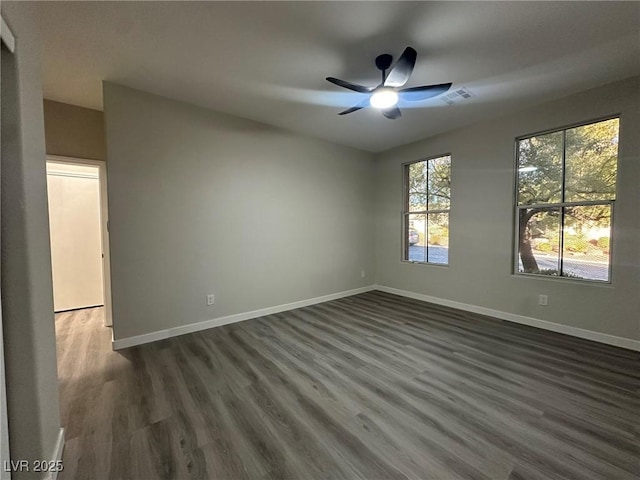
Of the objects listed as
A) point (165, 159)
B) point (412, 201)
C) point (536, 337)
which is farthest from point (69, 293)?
point (536, 337)

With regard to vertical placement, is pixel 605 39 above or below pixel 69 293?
above

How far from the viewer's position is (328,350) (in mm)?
2648

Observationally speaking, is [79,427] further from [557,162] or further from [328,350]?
[557,162]

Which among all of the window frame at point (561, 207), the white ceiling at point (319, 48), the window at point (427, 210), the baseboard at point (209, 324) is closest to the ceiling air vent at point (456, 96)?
the white ceiling at point (319, 48)

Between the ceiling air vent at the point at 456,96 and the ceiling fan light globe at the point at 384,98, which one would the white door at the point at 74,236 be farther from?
the ceiling air vent at the point at 456,96

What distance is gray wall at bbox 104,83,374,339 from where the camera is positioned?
274cm

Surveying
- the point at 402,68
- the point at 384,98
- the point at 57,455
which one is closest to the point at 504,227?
the point at 384,98

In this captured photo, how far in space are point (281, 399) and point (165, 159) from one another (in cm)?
274

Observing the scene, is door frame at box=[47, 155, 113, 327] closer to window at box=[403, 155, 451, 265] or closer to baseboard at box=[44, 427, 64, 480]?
baseboard at box=[44, 427, 64, 480]

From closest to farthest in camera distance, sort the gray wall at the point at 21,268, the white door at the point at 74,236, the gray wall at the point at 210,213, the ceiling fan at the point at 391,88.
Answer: the gray wall at the point at 21,268
the ceiling fan at the point at 391,88
the gray wall at the point at 210,213
the white door at the point at 74,236

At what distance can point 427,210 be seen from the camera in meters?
4.40

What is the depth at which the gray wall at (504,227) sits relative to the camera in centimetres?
264

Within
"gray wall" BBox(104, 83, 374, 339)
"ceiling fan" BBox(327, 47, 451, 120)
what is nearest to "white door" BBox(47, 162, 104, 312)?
"gray wall" BBox(104, 83, 374, 339)

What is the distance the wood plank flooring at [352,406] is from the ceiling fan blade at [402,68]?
2415 millimetres
